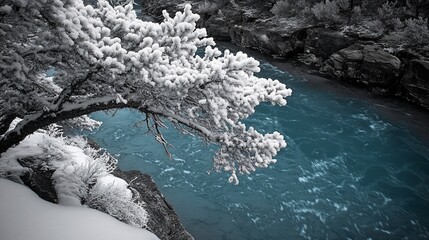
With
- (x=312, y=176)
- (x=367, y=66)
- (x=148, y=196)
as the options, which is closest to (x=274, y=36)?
(x=367, y=66)

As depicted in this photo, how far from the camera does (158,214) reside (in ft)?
20.9

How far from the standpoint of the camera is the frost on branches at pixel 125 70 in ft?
10.2

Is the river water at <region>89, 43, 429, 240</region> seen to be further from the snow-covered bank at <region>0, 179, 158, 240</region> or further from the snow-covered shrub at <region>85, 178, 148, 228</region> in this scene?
the snow-covered bank at <region>0, 179, 158, 240</region>

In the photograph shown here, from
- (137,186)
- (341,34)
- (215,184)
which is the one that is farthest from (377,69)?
(137,186)

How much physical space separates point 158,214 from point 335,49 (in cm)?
1508

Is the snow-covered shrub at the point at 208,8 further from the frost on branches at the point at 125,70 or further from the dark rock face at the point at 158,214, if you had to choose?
the frost on branches at the point at 125,70

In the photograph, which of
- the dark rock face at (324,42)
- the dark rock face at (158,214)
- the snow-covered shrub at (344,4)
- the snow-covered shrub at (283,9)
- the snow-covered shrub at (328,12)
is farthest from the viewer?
the snow-covered shrub at (283,9)

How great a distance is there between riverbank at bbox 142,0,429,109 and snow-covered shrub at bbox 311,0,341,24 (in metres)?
0.49

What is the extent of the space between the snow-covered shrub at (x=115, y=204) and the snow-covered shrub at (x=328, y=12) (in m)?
17.6

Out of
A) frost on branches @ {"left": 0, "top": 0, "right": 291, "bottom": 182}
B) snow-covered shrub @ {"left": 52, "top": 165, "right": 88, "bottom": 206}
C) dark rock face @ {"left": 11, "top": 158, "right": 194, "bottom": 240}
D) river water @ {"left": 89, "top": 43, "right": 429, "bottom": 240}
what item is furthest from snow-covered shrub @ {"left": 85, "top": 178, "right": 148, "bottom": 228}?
river water @ {"left": 89, "top": 43, "right": 429, "bottom": 240}

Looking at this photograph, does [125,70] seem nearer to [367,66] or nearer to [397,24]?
[367,66]

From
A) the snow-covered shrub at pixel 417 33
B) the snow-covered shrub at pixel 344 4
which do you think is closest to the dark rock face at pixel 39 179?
the snow-covered shrub at pixel 417 33

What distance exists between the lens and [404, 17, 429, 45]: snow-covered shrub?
14500 millimetres

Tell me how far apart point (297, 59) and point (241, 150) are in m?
17.1
